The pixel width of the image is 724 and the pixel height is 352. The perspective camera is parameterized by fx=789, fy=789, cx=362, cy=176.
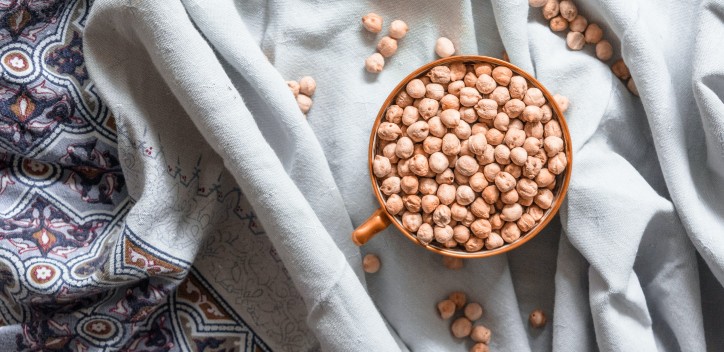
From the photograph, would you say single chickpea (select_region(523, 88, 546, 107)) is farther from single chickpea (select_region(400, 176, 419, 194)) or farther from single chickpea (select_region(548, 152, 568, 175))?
single chickpea (select_region(400, 176, 419, 194))

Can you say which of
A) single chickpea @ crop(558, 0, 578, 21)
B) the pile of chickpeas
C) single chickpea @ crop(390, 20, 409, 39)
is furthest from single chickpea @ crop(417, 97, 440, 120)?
single chickpea @ crop(558, 0, 578, 21)

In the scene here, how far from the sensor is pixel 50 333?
105 cm

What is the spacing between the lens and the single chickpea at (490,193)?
3.12ft

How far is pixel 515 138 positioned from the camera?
0.95 meters

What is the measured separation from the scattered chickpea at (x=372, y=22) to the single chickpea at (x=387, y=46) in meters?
0.02

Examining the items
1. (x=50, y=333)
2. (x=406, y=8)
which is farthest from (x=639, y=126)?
(x=50, y=333)

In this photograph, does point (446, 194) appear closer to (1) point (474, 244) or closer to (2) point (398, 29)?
(1) point (474, 244)

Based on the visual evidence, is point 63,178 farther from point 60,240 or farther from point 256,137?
point 256,137

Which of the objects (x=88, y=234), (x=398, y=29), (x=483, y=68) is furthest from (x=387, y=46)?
(x=88, y=234)

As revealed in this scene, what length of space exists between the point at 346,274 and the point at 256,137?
0.20 meters

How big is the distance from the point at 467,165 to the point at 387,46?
192mm

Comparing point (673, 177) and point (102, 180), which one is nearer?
point (673, 177)

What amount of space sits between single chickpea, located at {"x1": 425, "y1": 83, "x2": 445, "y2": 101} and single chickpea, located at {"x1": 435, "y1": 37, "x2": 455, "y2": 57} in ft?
0.20

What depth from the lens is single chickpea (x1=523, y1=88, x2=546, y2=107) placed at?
3.09 feet
